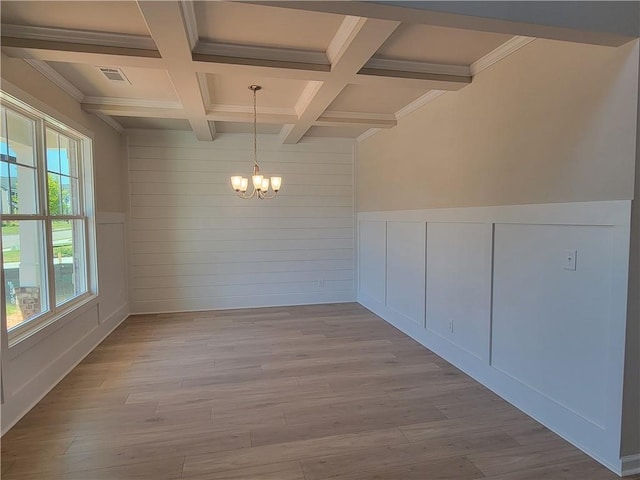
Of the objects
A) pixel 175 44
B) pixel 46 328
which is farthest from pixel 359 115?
pixel 46 328

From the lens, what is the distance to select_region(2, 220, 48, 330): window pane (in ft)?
8.56

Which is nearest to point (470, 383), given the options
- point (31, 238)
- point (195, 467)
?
point (195, 467)

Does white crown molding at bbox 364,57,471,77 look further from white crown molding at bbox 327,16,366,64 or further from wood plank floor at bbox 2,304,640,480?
wood plank floor at bbox 2,304,640,480

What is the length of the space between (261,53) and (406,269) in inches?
112

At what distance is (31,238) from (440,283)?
369cm

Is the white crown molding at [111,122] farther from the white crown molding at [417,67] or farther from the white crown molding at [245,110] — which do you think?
the white crown molding at [417,67]

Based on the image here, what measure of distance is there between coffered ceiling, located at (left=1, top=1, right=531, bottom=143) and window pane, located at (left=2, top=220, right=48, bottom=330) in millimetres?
1291

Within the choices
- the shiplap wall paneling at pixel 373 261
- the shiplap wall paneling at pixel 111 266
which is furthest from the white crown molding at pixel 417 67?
the shiplap wall paneling at pixel 111 266

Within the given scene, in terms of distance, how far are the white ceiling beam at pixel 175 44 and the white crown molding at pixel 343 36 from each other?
1.00 meters

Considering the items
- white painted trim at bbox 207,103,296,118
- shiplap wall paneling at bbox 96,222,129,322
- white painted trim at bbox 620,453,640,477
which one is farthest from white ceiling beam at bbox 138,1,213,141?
white painted trim at bbox 620,453,640,477

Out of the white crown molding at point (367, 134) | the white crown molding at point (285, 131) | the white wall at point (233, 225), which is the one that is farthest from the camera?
the white wall at point (233, 225)

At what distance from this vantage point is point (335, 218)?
6.02m

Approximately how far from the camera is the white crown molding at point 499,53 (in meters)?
2.58

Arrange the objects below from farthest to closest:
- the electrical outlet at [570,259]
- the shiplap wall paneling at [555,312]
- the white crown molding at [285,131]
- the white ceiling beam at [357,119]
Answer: the white crown molding at [285,131], the white ceiling beam at [357,119], the electrical outlet at [570,259], the shiplap wall paneling at [555,312]
